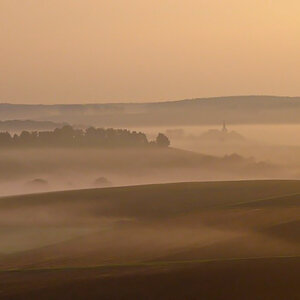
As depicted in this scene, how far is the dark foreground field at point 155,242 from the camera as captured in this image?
3772 cm

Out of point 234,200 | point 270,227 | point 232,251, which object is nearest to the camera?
point 232,251

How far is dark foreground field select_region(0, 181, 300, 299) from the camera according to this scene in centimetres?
3772

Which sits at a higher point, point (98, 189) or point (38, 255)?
point (98, 189)

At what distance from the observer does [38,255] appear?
187 feet

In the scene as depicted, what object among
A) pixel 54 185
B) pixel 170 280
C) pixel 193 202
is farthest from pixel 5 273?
pixel 54 185

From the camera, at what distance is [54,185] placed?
197m

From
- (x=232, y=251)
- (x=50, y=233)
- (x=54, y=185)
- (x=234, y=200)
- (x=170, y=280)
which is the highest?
(x=54, y=185)

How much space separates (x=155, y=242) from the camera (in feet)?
191

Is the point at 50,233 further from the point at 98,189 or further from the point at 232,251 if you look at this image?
the point at 98,189

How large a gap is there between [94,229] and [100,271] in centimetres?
2982

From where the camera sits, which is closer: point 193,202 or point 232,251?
point 232,251

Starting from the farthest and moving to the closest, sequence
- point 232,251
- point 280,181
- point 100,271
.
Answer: point 280,181, point 232,251, point 100,271

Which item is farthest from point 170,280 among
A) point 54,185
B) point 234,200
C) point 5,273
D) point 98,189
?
point 54,185

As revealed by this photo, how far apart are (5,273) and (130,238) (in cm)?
1997
